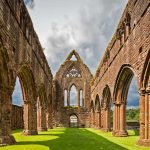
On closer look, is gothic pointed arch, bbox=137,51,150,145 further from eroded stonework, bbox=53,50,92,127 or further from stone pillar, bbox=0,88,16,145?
eroded stonework, bbox=53,50,92,127

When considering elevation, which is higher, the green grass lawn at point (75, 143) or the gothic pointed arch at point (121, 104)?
the gothic pointed arch at point (121, 104)

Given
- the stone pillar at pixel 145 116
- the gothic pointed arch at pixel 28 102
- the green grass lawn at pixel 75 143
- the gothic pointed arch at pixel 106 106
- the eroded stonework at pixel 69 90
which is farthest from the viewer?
the eroded stonework at pixel 69 90

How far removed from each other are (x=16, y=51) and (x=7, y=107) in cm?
264

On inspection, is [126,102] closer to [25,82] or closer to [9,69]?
[25,82]

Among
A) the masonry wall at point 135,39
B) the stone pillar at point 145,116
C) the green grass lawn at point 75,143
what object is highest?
the masonry wall at point 135,39

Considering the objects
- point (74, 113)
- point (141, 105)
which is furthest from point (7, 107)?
point (74, 113)

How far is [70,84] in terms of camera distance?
114 ft

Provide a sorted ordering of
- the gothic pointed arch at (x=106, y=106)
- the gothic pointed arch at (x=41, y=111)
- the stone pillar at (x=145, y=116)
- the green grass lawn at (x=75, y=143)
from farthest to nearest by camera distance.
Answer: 1. the gothic pointed arch at (x=41, y=111)
2. the gothic pointed arch at (x=106, y=106)
3. the stone pillar at (x=145, y=116)
4. the green grass lawn at (x=75, y=143)

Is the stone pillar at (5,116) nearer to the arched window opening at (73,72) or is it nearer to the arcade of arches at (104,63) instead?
the arcade of arches at (104,63)

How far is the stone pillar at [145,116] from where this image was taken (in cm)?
1070

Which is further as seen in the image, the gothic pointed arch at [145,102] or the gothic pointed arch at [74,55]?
the gothic pointed arch at [74,55]

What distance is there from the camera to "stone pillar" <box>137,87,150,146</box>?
1070 centimetres

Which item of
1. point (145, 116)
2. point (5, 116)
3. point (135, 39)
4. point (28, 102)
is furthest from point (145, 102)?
point (28, 102)

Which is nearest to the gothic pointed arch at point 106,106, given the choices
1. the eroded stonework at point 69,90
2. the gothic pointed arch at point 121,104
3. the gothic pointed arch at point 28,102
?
the gothic pointed arch at point 121,104
